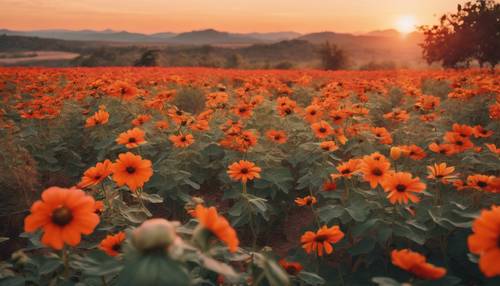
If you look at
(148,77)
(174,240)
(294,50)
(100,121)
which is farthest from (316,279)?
(294,50)

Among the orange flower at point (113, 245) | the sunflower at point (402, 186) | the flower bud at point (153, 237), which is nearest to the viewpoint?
the flower bud at point (153, 237)

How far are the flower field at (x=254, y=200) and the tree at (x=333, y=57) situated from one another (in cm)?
1818

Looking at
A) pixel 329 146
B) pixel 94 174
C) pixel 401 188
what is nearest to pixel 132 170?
pixel 94 174

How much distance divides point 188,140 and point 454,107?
408 cm

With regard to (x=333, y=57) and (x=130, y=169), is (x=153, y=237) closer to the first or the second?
(x=130, y=169)

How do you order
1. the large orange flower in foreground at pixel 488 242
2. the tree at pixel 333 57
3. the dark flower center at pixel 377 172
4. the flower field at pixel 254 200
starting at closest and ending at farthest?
1. the large orange flower in foreground at pixel 488 242
2. the flower field at pixel 254 200
3. the dark flower center at pixel 377 172
4. the tree at pixel 333 57

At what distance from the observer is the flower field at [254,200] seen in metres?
1.43

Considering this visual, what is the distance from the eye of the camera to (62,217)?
1.50m

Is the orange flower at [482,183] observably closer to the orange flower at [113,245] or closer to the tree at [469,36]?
the orange flower at [113,245]

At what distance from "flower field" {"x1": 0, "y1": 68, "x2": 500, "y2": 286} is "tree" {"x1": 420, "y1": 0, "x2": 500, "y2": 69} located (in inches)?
622

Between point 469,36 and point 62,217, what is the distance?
75.5ft

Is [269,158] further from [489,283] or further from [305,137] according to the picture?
[489,283]

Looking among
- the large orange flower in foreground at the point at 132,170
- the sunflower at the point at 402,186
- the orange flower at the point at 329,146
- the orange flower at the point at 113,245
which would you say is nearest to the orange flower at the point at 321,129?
the orange flower at the point at 329,146

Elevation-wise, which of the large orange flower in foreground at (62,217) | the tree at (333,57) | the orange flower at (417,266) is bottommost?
the orange flower at (417,266)
